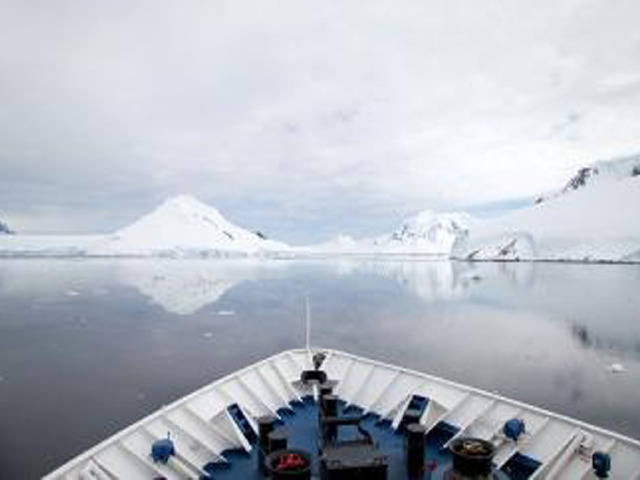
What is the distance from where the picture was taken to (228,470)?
20.4 feet

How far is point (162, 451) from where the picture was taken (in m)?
5.74

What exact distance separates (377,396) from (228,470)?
3.17 metres

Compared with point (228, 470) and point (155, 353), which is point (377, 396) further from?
point (155, 353)

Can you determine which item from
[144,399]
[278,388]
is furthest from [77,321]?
[278,388]

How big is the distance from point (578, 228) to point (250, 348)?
→ 344 feet

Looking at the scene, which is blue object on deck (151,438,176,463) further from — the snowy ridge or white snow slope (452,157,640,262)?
the snowy ridge

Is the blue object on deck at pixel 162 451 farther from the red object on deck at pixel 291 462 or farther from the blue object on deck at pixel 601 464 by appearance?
the blue object on deck at pixel 601 464

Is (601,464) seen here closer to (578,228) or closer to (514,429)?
(514,429)

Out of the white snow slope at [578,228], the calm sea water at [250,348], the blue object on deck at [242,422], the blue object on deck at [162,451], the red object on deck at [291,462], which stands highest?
the white snow slope at [578,228]

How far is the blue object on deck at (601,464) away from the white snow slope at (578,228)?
337 feet

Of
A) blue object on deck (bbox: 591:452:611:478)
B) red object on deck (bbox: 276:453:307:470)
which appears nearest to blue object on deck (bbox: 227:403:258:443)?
red object on deck (bbox: 276:453:307:470)

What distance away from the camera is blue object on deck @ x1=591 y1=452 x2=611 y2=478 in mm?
5223

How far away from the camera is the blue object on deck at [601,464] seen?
5.22 metres

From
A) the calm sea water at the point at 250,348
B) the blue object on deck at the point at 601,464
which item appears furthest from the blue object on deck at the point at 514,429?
the calm sea water at the point at 250,348
